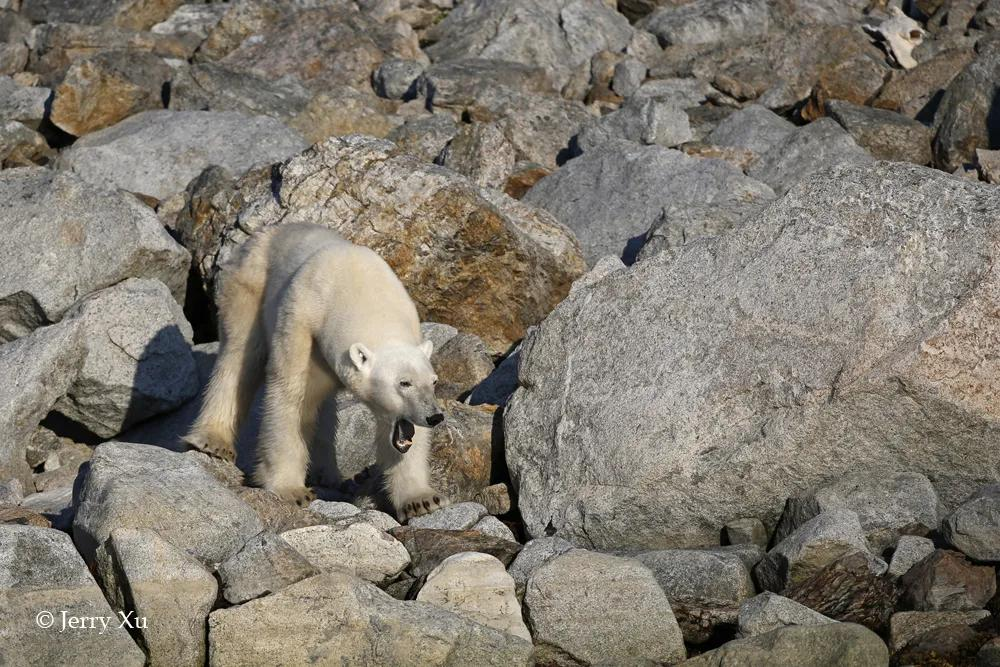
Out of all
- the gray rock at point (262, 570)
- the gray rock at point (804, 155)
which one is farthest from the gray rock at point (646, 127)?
the gray rock at point (262, 570)

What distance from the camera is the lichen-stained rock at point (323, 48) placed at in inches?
810

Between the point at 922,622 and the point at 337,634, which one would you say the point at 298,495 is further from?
the point at 922,622

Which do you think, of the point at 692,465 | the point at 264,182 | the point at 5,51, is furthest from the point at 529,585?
the point at 5,51

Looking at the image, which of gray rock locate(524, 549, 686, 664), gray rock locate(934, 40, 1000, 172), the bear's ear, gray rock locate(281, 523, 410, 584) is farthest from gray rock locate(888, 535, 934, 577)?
gray rock locate(934, 40, 1000, 172)

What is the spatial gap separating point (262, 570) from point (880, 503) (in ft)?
10.4

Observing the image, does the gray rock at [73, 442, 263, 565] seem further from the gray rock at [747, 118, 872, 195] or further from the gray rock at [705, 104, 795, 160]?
the gray rock at [705, 104, 795, 160]

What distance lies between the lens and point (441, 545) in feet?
24.0

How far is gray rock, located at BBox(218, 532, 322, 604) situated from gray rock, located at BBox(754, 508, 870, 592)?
219cm

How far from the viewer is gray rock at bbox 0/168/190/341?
439 inches

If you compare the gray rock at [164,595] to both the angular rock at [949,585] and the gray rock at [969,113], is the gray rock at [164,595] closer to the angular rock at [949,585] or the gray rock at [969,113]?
the angular rock at [949,585]

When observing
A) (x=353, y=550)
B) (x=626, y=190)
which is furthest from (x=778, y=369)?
(x=626, y=190)

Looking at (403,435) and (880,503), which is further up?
(880,503)

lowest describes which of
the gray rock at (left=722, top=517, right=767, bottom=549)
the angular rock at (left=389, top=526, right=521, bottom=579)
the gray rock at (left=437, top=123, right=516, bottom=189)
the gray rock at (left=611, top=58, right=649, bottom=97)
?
the gray rock at (left=611, top=58, right=649, bottom=97)

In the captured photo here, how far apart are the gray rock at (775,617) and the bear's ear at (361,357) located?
2.65 m
